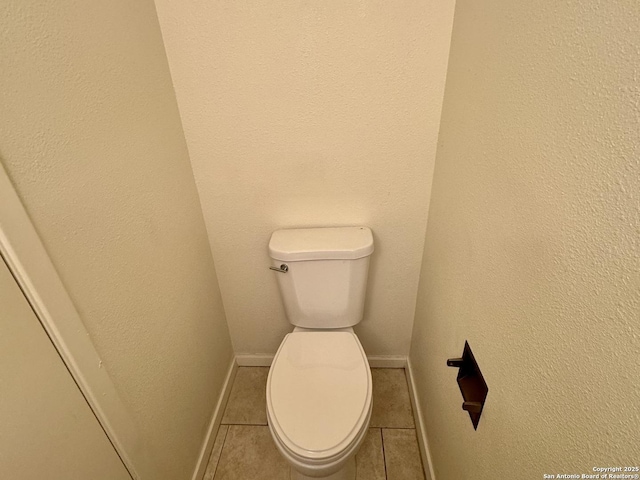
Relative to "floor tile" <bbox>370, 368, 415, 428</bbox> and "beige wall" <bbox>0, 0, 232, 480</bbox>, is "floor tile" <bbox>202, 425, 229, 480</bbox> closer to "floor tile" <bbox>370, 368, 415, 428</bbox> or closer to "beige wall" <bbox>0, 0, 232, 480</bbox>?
"beige wall" <bbox>0, 0, 232, 480</bbox>

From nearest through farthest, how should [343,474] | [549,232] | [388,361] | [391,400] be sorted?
[549,232], [343,474], [391,400], [388,361]

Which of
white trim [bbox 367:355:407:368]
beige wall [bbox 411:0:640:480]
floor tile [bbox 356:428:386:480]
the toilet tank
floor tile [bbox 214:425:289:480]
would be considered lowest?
floor tile [bbox 214:425:289:480]

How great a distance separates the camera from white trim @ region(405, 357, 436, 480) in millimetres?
1148

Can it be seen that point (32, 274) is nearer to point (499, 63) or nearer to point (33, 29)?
point (33, 29)

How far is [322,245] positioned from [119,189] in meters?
0.65

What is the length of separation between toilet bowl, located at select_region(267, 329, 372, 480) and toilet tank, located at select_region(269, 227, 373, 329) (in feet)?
0.28

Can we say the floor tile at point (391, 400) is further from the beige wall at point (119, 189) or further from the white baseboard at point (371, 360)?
the beige wall at point (119, 189)

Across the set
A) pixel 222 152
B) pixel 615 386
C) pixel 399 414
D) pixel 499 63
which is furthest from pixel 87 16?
pixel 399 414

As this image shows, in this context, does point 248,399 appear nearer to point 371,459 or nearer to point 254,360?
point 254,360

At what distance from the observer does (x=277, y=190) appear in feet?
3.91

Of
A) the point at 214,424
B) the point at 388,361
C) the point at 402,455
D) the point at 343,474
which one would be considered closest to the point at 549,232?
the point at 343,474

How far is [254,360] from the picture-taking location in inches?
64.2

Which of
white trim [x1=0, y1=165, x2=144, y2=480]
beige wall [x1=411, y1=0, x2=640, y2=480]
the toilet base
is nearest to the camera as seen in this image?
beige wall [x1=411, y1=0, x2=640, y2=480]

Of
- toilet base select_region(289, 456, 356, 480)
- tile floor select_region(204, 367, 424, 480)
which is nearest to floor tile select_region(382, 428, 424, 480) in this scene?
tile floor select_region(204, 367, 424, 480)
